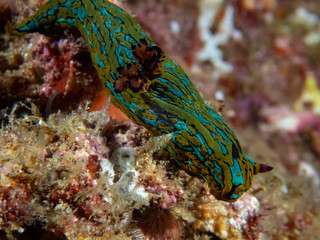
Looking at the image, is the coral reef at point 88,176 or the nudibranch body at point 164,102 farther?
the nudibranch body at point 164,102

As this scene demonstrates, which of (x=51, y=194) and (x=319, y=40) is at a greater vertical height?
(x=319, y=40)

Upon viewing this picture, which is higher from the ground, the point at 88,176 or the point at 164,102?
the point at 164,102

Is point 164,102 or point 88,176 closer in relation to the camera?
point 88,176

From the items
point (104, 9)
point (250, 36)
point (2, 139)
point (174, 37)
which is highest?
point (250, 36)

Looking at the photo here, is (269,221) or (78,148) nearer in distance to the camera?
(78,148)

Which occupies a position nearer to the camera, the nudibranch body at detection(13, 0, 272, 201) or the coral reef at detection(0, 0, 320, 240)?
the coral reef at detection(0, 0, 320, 240)

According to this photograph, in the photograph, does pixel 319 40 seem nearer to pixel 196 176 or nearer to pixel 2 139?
pixel 196 176

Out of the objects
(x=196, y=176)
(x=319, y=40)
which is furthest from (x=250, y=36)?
(x=196, y=176)

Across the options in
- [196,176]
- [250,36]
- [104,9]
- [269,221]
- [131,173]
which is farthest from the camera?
[250,36]
